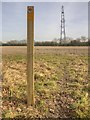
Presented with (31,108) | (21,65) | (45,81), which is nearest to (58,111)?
(31,108)

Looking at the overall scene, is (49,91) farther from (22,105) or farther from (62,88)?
(22,105)

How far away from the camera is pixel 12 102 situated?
15.5ft

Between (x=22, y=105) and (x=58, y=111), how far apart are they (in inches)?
26.8

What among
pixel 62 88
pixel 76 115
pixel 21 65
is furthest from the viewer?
pixel 21 65

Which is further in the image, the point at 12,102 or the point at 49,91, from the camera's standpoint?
the point at 49,91

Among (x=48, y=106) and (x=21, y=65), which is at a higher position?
(x=21, y=65)

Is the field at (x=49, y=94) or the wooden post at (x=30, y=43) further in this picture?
the field at (x=49, y=94)

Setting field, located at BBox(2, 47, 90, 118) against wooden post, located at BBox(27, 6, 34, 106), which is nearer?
wooden post, located at BBox(27, 6, 34, 106)

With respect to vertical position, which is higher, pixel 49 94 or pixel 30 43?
pixel 30 43

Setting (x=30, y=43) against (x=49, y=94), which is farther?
(x=49, y=94)

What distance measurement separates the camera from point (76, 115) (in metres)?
4.43

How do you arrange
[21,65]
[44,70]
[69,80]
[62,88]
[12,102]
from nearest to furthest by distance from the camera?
[12,102], [62,88], [69,80], [44,70], [21,65]

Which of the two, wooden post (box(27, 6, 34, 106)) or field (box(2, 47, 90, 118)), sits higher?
wooden post (box(27, 6, 34, 106))

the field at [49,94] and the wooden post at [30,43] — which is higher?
the wooden post at [30,43]
